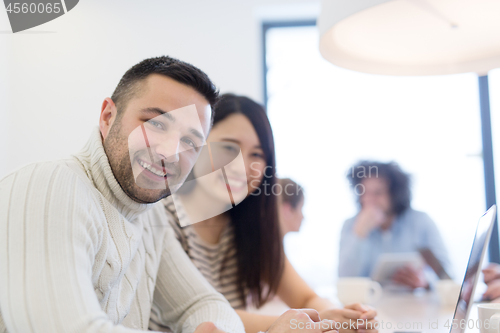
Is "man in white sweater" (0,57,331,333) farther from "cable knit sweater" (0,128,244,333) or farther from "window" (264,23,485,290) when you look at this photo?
"window" (264,23,485,290)

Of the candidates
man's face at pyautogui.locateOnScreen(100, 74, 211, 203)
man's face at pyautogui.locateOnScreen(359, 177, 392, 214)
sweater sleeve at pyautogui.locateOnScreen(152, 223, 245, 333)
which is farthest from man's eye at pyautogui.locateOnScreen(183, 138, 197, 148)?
man's face at pyautogui.locateOnScreen(359, 177, 392, 214)

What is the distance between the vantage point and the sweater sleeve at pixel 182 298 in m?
0.75

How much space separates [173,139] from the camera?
734mm

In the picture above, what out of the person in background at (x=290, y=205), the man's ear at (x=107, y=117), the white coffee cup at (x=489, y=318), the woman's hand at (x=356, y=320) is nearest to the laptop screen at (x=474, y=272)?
the white coffee cup at (x=489, y=318)

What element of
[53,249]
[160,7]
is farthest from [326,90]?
[53,249]

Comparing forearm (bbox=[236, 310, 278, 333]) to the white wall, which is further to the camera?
the white wall

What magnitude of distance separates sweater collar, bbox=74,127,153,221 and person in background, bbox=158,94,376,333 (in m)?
0.38

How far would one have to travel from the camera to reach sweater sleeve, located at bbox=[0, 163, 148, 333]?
44 centimetres

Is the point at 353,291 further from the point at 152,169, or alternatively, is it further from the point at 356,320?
the point at 152,169

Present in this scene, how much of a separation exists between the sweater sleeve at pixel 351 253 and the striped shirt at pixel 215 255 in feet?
1.71

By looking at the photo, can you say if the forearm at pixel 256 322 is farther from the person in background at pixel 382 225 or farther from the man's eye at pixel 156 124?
the person in background at pixel 382 225

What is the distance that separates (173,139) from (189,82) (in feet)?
0.38

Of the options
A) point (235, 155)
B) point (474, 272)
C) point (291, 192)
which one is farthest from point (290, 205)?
point (474, 272)

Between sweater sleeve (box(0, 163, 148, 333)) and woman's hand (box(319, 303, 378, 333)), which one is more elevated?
sweater sleeve (box(0, 163, 148, 333))
